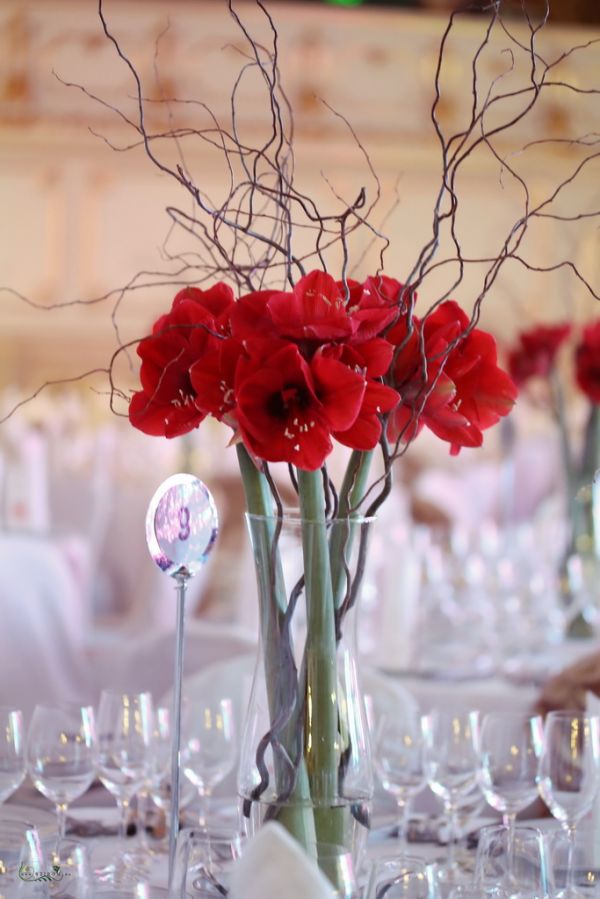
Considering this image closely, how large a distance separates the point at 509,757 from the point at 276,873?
43cm

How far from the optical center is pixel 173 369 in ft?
2.78

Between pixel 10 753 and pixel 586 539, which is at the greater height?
pixel 586 539

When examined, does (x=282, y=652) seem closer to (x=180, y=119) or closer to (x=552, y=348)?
(x=552, y=348)

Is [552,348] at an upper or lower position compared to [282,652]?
upper

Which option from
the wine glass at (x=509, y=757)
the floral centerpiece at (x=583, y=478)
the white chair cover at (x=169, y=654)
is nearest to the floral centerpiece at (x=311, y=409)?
the wine glass at (x=509, y=757)

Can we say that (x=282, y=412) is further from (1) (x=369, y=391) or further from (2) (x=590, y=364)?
(2) (x=590, y=364)

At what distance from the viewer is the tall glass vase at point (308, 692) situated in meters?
0.82

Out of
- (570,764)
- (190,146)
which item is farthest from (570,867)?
(190,146)

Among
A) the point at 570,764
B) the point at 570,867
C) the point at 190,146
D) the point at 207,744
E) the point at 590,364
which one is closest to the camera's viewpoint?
the point at 570,867

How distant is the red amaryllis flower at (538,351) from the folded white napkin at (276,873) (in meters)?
1.97

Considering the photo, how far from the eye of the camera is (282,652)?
0.84 metres

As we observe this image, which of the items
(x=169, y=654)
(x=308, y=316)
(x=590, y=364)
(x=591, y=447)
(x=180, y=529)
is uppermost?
(x=590, y=364)

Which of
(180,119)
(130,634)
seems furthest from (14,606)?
(180,119)

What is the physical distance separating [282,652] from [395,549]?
1538 mm
